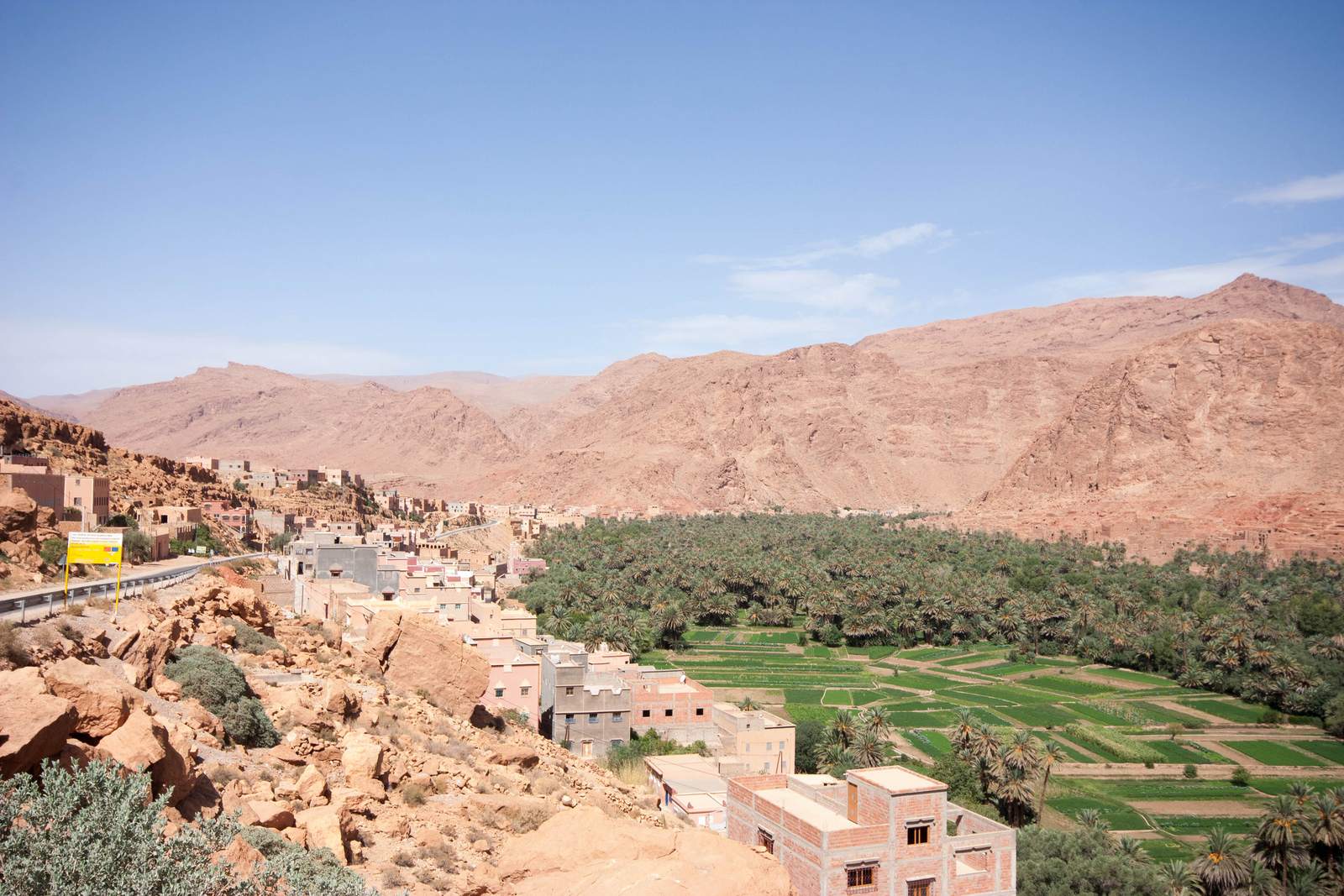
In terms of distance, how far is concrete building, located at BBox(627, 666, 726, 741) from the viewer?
33.1 metres

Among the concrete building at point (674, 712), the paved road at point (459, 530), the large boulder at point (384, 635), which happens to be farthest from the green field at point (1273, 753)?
the paved road at point (459, 530)

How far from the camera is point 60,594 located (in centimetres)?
1680

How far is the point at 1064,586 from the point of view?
66.1 m

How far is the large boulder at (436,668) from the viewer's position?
1739 centimetres

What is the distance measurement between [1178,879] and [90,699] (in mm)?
26015

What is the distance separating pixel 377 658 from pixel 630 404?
6413 inches

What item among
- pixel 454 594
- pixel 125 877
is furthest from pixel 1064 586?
pixel 125 877

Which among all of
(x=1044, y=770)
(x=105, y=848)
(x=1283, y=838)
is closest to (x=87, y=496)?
(x=1044, y=770)

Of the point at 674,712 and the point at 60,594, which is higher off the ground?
the point at 60,594

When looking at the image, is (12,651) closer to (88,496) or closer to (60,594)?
(60,594)

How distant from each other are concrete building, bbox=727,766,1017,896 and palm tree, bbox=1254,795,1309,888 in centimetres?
1246

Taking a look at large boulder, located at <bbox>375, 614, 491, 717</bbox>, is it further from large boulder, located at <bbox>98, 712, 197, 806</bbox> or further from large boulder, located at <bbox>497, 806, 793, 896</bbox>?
large boulder, located at <bbox>497, 806, 793, 896</bbox>

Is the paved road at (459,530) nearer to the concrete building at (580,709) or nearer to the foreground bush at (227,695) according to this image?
the concrete building at (580,709)

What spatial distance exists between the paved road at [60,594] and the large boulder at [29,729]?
609cm
